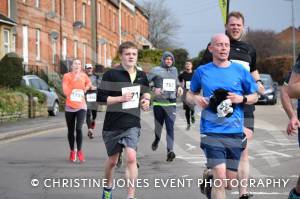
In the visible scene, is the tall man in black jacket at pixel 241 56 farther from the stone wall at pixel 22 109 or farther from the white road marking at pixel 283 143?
the stone wall at pixel 22 109

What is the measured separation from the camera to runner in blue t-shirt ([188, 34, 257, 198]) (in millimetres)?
5371

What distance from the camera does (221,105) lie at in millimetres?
5371

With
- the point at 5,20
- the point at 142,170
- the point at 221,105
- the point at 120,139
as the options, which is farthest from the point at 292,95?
the point at 5,20

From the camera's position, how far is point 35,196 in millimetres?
6801

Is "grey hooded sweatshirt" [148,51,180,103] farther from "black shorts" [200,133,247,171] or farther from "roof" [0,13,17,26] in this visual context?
"roof" [0,13,17,26]

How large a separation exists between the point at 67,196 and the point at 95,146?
5501 mm

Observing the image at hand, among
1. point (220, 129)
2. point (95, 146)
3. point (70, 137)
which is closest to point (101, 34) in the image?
point (70, 137)

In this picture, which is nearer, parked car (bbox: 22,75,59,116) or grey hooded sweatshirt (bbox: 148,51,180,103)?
grey hooded sweatshirt (bbox: 148,51,180,103)

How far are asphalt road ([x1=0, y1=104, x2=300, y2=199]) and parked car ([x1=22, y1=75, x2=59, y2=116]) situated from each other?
923 cm

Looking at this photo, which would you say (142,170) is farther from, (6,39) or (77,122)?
(6,39)

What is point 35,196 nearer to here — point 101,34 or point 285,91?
point 285,91

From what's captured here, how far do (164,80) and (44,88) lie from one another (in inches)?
533

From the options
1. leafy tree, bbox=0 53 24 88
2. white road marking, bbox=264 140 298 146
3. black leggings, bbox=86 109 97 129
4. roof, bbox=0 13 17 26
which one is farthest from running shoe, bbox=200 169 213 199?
roof, bbox=0 13 17 26

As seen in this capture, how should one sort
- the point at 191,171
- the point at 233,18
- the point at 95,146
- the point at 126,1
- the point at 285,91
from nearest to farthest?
1. the point at 285,91
2. the point at 233,18
3. the point at 191,171
4. the point at 126,1
5. the point at 95,146
